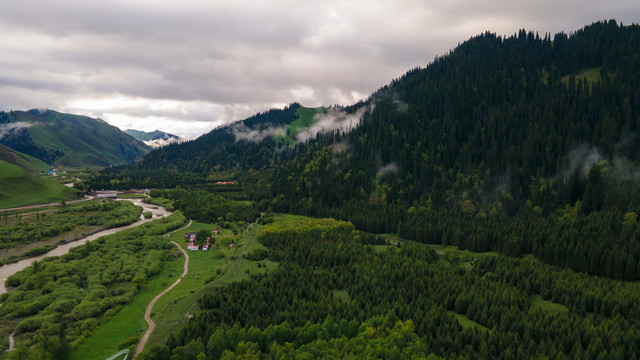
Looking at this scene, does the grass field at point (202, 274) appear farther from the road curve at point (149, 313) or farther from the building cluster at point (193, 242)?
the building cluster at point (193, 242)

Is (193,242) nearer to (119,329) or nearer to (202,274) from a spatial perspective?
(202,274)

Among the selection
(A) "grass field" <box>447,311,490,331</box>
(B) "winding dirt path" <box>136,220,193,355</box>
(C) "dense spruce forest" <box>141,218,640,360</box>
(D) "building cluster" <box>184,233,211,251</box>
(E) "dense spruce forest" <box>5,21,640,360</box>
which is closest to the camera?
(C) "dense spruce forest" <box>141,218,640,360</box>

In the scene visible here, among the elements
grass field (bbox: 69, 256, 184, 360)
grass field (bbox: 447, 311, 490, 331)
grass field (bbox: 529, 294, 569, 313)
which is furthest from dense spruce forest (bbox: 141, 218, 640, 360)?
grass field (bbox: 69, 256, 184, 360)

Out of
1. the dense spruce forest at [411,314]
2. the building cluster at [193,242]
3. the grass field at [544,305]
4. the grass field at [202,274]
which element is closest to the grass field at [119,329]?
the grass field at [202,274]

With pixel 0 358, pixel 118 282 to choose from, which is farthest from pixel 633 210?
pixel 0 358

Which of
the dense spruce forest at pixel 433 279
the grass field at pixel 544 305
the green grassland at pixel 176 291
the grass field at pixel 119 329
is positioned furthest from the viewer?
the grass field at pixel 544 305

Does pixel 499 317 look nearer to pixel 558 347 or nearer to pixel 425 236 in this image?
pixel 558 347

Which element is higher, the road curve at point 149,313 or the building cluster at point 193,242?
the building cluster at point 193,242

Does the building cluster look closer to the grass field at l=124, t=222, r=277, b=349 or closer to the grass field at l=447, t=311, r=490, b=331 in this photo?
the grass field at l=124, t=222, r=277, b=349
